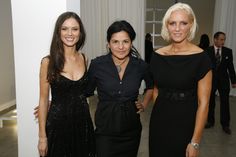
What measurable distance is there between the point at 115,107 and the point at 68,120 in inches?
14.5

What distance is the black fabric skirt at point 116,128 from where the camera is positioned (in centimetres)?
233

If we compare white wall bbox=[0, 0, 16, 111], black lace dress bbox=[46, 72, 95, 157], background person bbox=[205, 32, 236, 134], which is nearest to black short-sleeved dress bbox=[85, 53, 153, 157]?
black lace dress bbox=[46, 72, 95, 157]

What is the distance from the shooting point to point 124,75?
2375mm

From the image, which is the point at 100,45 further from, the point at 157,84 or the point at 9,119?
the point at 157,84

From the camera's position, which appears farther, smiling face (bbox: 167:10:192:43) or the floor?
the floor

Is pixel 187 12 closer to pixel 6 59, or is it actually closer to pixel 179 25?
pixel 179 25

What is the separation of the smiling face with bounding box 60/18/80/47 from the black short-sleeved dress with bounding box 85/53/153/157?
0.26 meters

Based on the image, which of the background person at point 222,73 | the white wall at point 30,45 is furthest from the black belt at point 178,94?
the background person at point 222,73

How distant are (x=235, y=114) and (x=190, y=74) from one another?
4.71 meters

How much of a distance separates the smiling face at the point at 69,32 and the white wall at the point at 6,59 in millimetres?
4713

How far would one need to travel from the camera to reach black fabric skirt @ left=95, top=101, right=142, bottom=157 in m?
2.33

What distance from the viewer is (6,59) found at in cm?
672

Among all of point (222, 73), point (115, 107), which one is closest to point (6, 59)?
point (222, 73)

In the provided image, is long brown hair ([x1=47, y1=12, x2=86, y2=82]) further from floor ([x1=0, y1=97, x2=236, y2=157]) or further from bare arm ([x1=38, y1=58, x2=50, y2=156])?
floor ([x1=0, y1=97, x2=236, y2=157])
